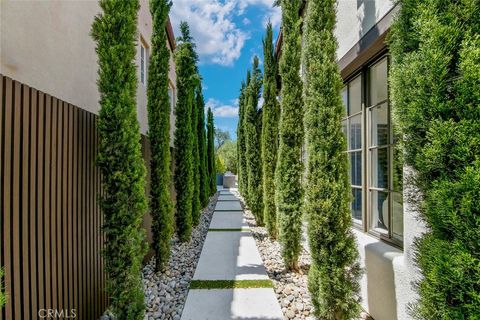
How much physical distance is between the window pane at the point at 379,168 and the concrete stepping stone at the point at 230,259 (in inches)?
104

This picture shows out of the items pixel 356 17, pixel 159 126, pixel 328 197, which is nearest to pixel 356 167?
pixel 328 197

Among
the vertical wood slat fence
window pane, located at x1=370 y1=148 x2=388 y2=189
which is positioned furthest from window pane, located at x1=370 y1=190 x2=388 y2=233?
the vertical wood slat fence

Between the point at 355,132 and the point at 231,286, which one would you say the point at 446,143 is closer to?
the point at 355,132

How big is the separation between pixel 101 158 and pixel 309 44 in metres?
3.20

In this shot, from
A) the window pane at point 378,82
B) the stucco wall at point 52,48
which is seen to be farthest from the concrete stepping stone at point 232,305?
the stucco wall at point 52,48

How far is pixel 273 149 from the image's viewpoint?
7.23 meters

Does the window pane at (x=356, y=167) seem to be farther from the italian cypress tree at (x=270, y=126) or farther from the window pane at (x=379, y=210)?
the italian cypress tree at (x=270, y=126)

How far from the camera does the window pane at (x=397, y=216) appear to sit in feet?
10.3

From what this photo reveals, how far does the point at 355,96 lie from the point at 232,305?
4.08 meters

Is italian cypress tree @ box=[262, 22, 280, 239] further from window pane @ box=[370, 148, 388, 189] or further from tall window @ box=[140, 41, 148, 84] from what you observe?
tall window @ box=[140, 41, 148, 84]

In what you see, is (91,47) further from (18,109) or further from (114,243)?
(114,243)

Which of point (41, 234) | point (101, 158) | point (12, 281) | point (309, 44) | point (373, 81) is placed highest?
point (309, 44)

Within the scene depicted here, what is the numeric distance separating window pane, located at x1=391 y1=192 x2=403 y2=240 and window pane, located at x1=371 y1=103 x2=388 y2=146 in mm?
782

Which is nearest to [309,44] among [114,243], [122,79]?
[122,79]
